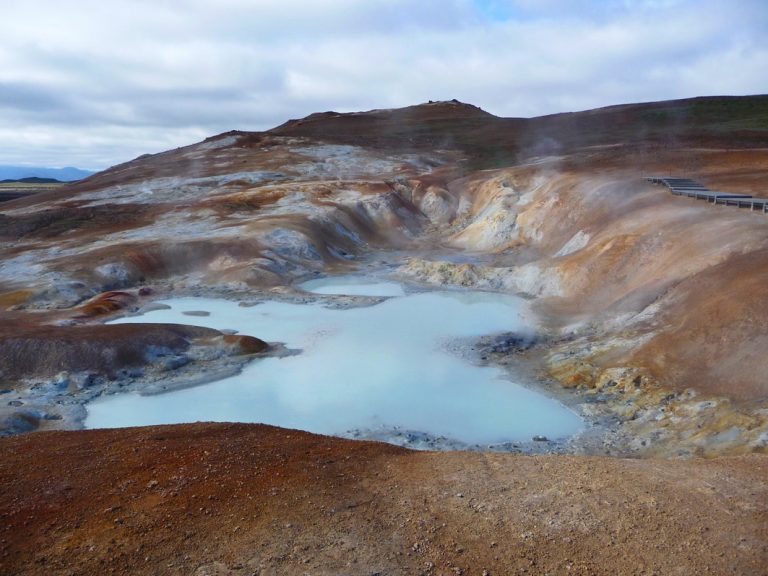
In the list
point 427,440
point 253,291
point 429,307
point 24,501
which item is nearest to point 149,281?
point 253,291

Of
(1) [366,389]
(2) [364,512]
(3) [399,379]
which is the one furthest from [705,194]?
(2) [364,512]

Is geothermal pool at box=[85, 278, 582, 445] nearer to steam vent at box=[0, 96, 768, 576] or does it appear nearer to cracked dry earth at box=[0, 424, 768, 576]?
steam vent at box=[0, 96, 768, 576]

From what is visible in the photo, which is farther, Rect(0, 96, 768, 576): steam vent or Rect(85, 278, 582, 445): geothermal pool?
Rect(85, 278, 582, 445): geothermal pool

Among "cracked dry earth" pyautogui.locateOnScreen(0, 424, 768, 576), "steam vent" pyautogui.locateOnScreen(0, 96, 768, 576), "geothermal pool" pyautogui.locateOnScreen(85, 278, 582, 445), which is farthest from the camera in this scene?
"geothermal pool" pyautogui.locateOnScreen(85, 278, 582, 445)

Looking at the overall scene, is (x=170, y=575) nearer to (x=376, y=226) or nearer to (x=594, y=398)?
(x=594, y=398)

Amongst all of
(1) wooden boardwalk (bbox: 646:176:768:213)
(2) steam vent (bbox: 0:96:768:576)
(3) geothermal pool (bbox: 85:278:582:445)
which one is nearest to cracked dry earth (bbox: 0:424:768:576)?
(2) steam vent (bbox: 0:96:768:576)

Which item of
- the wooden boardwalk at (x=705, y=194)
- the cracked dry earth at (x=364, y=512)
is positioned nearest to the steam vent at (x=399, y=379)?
the cracked dry earth at (x=364, y=512)

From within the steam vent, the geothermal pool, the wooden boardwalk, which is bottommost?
the geothermal pool
